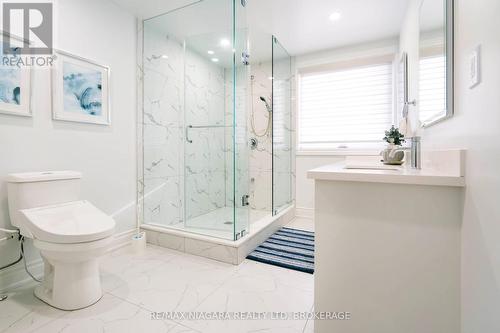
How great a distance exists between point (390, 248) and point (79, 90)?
2.49 metres

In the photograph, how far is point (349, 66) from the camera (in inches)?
130

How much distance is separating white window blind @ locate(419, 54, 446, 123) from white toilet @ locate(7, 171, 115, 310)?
1988mm

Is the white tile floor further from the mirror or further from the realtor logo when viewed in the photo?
the realtor logo

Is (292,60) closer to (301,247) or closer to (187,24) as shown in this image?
(187,24)

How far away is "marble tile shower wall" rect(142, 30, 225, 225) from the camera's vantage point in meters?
2.71

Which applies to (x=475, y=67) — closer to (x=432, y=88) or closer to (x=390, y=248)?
(x=432, y=88)

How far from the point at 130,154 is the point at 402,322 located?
2554 millimetres

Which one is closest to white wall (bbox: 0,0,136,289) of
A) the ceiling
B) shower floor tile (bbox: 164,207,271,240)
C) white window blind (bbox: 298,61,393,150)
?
the ceiling

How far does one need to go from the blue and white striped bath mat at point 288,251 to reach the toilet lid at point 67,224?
48.1 inches

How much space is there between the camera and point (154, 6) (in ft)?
7.86

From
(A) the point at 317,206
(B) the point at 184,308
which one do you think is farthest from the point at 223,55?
(B) the point at 184,308

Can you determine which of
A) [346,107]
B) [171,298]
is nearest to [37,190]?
[171,298]

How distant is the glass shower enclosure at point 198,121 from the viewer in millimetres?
2385

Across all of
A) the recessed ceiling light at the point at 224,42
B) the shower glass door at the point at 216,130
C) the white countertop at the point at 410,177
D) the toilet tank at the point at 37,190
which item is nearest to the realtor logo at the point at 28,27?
the toilet tank at the point at 37,190
